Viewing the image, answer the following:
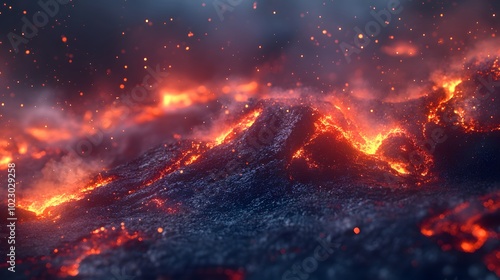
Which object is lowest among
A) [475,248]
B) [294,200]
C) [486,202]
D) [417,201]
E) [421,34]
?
[475,248]

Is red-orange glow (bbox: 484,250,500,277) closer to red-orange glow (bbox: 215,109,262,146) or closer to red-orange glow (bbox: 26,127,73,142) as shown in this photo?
red-orange glow (bbox: 215,109,262,146)

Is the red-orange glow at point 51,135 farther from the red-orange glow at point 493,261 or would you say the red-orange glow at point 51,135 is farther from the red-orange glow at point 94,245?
the red-orange glow at point 493,261

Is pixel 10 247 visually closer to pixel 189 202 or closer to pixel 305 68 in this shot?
pixel 189 202

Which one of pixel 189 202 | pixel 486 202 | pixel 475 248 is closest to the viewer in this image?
pixel 475 248

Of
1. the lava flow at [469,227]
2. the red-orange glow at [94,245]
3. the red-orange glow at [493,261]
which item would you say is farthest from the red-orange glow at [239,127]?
the red-orange glow at [493,261]

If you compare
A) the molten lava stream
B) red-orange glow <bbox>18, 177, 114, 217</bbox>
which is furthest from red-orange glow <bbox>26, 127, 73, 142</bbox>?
the molten lava stream

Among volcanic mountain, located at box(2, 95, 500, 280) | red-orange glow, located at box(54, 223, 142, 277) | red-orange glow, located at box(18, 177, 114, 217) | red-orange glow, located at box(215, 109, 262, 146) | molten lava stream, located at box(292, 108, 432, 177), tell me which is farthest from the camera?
red-orange glow, located at box(215, 109, 262, 146)

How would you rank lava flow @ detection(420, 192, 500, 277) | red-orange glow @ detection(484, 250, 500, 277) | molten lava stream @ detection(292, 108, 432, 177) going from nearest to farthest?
1. red-orange glow @ detection(484, 250, 500, 277)
2. lava flow @ detection(420, 192, 500, 277)
3. molten lava stream @ detection(292, 108, 432, 177)

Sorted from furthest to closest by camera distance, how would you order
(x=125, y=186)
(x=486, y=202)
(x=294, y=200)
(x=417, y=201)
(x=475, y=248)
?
(x=125, y=186) → (x=294, y=200) → (x=417, y=201) → (x=486, y=202) → (x=475, y=248)

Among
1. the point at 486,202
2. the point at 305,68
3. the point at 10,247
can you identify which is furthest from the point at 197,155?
the point at 486,202
